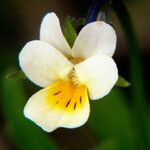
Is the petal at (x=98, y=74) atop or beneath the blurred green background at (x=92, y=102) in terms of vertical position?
atop

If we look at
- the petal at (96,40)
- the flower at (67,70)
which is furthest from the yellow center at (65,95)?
the petal at (96,40)

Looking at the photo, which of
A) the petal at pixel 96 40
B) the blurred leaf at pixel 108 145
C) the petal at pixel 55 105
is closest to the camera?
the petal at pixel 96 40

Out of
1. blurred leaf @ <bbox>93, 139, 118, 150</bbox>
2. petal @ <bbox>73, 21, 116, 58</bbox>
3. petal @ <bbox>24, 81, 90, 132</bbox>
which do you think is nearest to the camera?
petal @ <bbox>73, 21, 116, 58</bbox>

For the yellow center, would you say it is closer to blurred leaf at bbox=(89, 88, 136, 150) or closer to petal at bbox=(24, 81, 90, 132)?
petal at bbox=(24, 81, 90, 132)

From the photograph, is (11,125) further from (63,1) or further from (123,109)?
(63,1)

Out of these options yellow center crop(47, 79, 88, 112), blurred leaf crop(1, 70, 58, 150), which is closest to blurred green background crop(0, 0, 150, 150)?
blurred leaf crop(1, 70, 58, 150)

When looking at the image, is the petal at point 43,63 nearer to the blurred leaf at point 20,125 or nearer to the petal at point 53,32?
the petal at point 53,32
